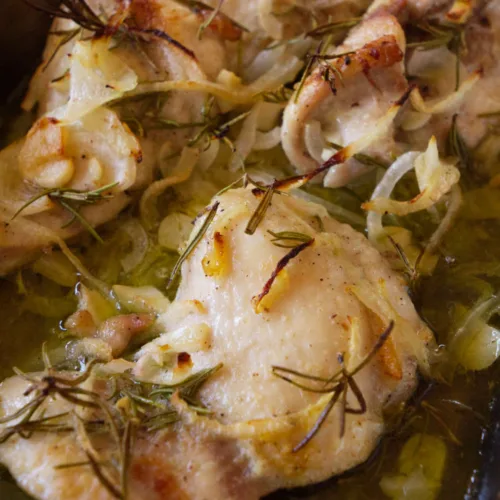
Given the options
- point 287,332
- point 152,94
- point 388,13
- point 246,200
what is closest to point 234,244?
point 246,200

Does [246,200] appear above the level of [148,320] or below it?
above

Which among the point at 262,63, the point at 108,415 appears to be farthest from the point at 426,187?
the point at 108,415

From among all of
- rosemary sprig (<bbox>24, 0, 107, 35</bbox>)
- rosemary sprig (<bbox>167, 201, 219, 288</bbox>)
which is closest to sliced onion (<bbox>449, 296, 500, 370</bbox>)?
rosemary sprig (<bbox>167, 201, 219, 288</bbox>)

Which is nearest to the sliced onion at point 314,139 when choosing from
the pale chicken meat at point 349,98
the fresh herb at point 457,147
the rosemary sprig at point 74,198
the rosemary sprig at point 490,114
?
the pale chicken meat at point 349,98

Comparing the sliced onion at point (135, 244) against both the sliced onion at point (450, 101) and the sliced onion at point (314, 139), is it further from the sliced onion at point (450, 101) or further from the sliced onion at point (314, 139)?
the sliced onion at point (450, 101)

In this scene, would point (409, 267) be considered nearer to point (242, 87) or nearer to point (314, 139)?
point (314, 139)

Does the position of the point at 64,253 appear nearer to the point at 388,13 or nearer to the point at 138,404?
the point at 138,404
